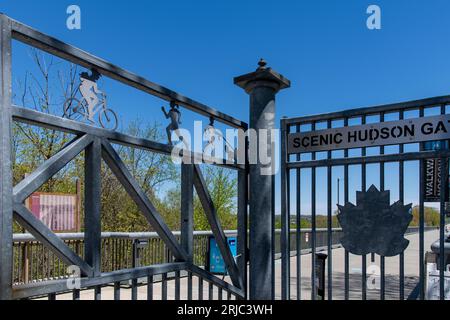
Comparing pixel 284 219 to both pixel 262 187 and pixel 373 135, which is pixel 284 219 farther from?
pixel 373 135

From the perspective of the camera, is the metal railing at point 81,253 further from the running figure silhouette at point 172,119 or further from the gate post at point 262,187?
the running figure silhouette at point 172,119

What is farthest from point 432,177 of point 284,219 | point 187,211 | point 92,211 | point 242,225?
point 92,211

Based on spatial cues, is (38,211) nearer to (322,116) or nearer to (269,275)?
(269,275)

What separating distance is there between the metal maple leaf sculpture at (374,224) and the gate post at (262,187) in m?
0.69

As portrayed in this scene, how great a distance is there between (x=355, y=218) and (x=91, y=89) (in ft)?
7.34

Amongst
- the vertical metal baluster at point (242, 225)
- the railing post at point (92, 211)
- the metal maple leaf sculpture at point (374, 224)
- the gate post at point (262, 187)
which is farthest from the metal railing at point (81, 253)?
the metal maple leaf sculpture at point (374, 224)

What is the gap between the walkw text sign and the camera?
2932 mm

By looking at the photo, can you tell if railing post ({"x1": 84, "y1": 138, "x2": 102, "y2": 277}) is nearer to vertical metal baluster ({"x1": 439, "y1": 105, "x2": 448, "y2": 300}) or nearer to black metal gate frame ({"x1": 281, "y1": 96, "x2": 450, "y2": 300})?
black metal gate frame ({"x1": 281, "y1": 96, "x2": 450, "y2": 300})

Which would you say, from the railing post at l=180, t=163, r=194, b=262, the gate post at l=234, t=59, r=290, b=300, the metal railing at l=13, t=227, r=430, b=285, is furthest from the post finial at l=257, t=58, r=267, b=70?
the metal railing at l=13, t=227, r=430, b=285
